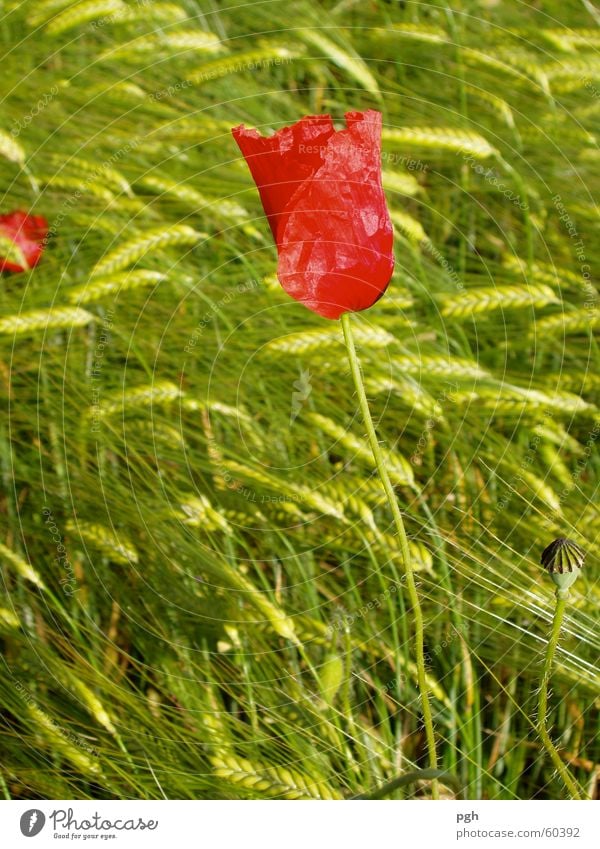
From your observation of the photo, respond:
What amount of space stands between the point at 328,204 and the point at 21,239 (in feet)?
1.14

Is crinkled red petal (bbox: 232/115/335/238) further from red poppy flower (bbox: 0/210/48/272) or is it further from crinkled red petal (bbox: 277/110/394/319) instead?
red poppy flower (bbox: 0/210/48/272)

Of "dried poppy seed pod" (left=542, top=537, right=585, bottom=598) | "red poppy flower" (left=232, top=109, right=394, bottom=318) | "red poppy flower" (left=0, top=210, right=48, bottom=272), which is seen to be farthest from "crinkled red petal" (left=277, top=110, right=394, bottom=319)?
"red poppy flower" (left=0, top=210, right=48, bottom=272)

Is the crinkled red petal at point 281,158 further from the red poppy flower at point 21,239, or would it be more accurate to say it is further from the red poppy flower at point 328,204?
the red poppy flower at point 21,239

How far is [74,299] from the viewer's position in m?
0.68

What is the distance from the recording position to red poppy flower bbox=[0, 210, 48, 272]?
69 cm

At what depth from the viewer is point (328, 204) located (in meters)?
0.44

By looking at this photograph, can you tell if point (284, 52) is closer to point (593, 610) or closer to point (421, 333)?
point (421, 333)

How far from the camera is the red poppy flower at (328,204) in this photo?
43 cm

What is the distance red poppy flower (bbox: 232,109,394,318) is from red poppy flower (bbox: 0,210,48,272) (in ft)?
0.94

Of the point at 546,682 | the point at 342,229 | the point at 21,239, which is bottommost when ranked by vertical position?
the point at 546,682

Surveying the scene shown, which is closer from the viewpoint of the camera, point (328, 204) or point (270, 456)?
point (328, 204)

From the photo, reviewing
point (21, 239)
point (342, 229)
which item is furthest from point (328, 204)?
point (21, 239)

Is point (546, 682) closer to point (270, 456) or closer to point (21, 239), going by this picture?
point (270, 456)
